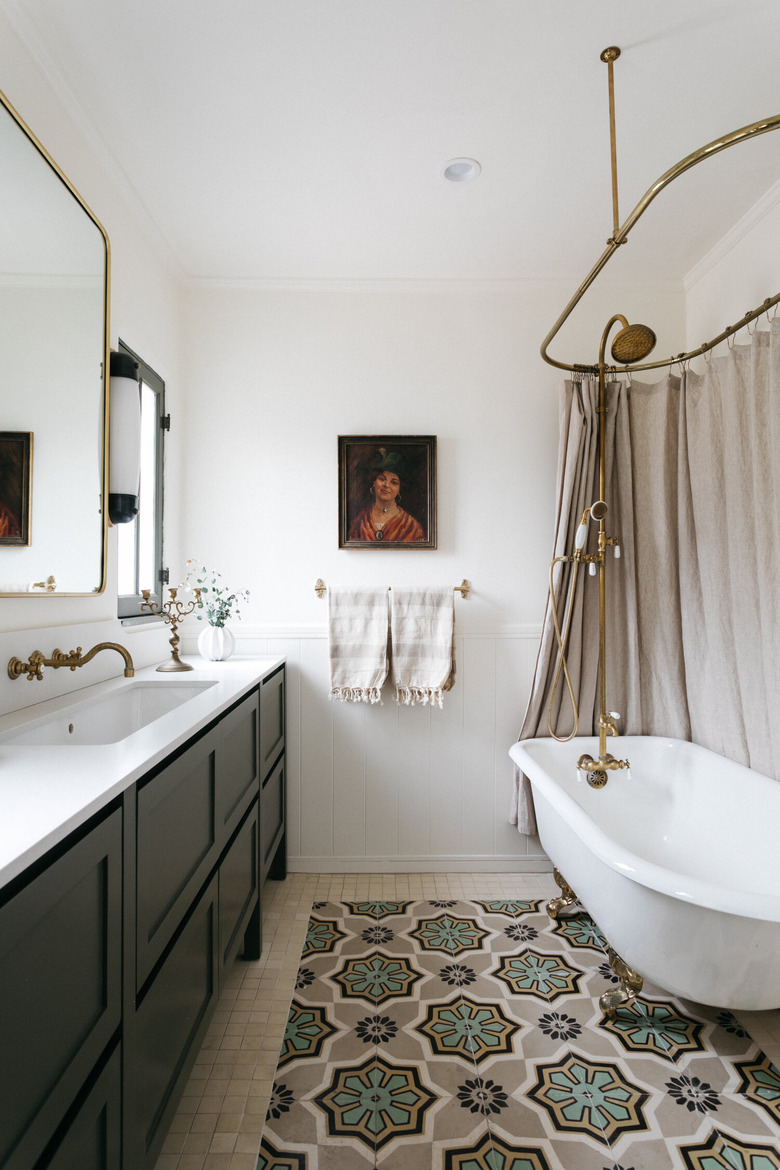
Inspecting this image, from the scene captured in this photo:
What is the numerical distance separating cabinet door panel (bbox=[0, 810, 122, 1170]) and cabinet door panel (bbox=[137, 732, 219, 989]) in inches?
3.8

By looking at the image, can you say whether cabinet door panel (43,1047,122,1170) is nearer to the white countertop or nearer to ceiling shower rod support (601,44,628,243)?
the white countertop

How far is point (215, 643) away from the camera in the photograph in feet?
7.97

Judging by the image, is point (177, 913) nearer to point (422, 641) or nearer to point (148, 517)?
point (422, 641)

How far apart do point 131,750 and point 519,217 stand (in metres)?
2.16

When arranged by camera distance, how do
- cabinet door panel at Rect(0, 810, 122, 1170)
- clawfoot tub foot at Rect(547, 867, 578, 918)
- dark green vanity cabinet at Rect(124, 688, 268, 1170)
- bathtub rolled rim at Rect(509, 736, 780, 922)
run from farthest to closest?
clawfoot tub foot at Rect(547, 867, 578, 918), bathtub rolled rim at Rect(509, 736, 780, 922), dark green vanity cabinet at Rect(124, 688, 268, 1170), cabinet door panel at Rect(0, 810, 122, 1170)

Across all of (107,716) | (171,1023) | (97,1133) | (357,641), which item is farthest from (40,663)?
(357,641)

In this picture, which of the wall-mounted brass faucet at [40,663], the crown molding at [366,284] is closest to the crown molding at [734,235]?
the crown molding at [366,284]

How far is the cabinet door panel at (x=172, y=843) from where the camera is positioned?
3.53ft

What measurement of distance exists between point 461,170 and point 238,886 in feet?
7.41

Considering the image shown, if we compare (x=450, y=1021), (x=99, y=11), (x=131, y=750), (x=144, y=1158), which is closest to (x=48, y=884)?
(x=131, y=750)

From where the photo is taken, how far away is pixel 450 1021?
1.76m

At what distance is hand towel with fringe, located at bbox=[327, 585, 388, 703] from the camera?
258 centimetres

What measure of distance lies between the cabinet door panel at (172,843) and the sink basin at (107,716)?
230 mm

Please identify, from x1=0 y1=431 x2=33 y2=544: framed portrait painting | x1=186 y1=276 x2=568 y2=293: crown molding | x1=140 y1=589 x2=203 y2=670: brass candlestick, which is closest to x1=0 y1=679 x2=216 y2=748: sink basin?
x1=140 y1=589 x2=203 y2=670: brass candlestick
